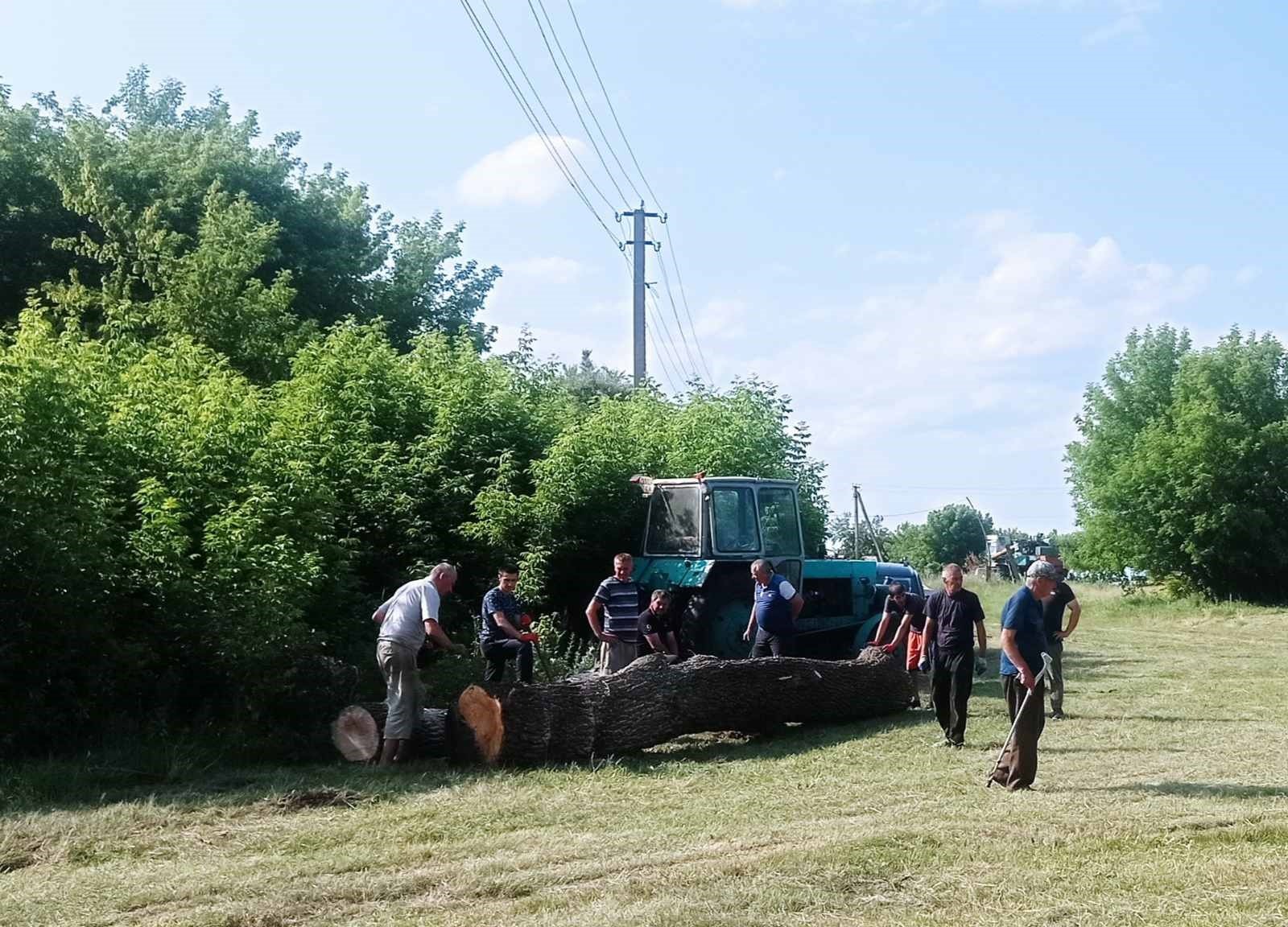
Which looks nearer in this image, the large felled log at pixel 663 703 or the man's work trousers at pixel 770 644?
the large felled log at pixel 663 703

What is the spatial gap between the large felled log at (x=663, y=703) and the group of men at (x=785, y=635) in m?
0.41

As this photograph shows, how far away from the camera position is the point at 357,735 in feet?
33.8

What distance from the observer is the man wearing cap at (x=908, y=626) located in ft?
43.8

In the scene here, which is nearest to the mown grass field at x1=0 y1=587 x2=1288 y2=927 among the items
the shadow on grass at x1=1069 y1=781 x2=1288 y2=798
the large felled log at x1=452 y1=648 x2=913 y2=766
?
the shadow on grass at x1=1069 y1=781 x2=1288 y2=798

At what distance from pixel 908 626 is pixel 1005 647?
413 cm

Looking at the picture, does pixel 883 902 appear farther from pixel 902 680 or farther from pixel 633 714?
pixel 902 680

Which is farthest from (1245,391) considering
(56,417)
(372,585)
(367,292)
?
(56,417)

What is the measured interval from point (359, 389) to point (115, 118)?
18.6 m

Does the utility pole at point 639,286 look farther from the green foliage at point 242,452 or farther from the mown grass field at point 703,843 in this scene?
the mown grass field at point 703,843

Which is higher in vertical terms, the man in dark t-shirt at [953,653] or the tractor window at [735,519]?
the tractor window at [735,519]

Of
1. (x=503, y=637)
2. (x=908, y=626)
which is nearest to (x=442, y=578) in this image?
(x=503, y=637)

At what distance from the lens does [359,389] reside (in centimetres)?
1567

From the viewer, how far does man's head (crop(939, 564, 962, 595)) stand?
1127 centimetres

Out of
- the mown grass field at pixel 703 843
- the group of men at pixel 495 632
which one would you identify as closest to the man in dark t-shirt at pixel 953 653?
the mown grass field at pixel 703 843
